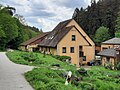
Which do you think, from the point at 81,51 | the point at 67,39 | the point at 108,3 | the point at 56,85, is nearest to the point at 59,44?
the point at 67,39

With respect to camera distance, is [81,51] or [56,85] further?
[81,51]

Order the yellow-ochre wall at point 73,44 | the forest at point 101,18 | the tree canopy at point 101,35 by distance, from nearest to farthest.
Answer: the yellow-ochre wall at point 73,44 → the tree canopy at point 101,35 → the forest at point 101,18

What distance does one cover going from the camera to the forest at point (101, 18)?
3379 inches

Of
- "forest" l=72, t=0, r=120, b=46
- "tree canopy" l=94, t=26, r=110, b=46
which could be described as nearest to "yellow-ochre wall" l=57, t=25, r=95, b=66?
"tree canopy" l=94, t=26, r=110, b=46

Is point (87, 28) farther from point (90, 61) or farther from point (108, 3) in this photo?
point (90, 61)

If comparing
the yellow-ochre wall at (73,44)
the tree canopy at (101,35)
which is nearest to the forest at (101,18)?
the tree canopy at (101,35)

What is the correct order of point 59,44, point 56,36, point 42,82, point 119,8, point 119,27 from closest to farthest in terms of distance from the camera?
point 42,82, point 59,44, point 56,36, point 119,27, point 119,8

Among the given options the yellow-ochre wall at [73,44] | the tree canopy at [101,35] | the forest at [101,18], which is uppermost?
the forest at [101,18]

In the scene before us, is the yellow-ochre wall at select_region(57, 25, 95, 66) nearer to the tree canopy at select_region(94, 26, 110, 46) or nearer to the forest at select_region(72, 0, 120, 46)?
the tree canopy at select_region(94, 26, 110, 46)

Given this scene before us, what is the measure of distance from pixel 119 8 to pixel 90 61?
144ft

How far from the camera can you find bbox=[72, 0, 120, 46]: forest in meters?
85.8

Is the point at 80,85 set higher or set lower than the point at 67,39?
lower

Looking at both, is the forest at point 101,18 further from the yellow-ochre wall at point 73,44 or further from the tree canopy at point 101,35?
the yellow-ochre wall at point 73,44

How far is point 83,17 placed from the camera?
9531 cm
